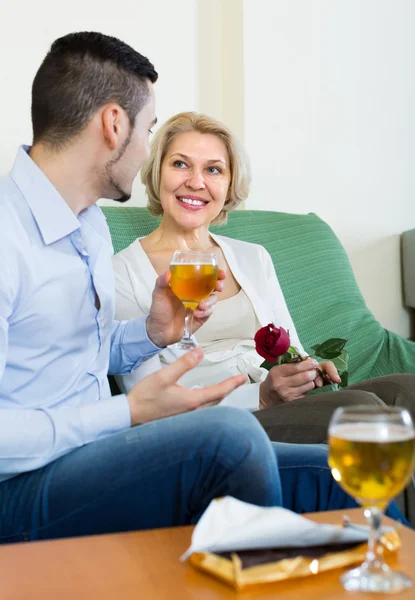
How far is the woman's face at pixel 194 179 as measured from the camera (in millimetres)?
2281

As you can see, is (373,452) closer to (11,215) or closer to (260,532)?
(260,532)

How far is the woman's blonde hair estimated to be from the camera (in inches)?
92.4

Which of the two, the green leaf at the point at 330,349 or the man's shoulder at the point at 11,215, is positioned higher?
the man's shoulder at the point at 11,215

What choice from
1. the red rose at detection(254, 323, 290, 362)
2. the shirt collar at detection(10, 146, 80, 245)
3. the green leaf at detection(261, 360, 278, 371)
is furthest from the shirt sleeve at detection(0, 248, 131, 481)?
the green leaf at detection(261, 360, 278, 371)

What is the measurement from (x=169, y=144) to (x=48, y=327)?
1108 millimetres

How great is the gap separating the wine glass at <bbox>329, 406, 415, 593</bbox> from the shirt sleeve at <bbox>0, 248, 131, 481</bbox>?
53cm

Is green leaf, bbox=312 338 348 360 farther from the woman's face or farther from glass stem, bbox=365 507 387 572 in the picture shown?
glass stem, bbox=365 507 387 572

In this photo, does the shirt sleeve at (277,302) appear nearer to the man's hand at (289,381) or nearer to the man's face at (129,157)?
the man's hand at (289,381)

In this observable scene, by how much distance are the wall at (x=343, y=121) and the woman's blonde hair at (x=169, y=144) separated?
665mm

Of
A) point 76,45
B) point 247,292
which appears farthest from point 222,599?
point 247,292

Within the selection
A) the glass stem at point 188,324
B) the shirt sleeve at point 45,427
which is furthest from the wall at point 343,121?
the shirt sleeve at point 45,427

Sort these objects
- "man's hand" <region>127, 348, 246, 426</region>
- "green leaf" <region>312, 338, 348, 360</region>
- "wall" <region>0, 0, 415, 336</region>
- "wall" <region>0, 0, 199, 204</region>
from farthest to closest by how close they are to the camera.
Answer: "wall" <region>0, 0, 415, 336</region>
"wall" <region>0, 0, 199, 204</region>
"green leaf" <region>312, 338, 348, 360</region>
"man's hand" <region>127, 348, 246, 426</region>

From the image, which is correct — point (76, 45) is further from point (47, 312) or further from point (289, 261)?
point (289, 261)

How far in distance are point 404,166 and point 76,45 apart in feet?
7.92
